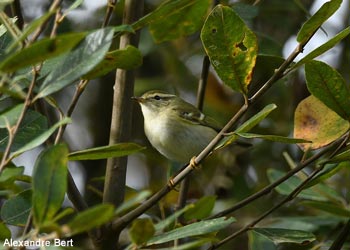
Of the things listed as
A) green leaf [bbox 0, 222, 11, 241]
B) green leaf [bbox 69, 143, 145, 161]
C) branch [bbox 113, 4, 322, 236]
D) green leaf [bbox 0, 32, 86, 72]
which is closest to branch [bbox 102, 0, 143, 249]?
branch [bbox 113, 4, 322, 236]

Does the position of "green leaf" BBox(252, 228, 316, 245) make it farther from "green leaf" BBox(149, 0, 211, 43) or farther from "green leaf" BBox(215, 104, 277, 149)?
"green leaf" BBox(149, 0, 211, 43)

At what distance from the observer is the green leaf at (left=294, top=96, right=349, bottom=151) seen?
1.72 metres

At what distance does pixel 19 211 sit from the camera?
5.56ft

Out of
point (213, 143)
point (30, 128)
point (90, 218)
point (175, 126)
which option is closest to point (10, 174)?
point (30, 128)

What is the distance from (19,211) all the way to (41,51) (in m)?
0.67

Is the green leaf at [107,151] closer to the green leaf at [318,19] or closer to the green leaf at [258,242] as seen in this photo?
the green leaf at [318,19]

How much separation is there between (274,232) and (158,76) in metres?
2.29

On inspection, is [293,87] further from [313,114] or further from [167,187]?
[167,187]

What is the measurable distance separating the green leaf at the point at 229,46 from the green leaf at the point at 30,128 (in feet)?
1.21

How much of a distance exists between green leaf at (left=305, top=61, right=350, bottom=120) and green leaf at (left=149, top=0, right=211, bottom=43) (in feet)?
1.73

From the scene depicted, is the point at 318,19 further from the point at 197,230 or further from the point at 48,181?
the point at 48,181

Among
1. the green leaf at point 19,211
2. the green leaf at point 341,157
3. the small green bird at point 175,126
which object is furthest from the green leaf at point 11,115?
the small green bird at point 175,126

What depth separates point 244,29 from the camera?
148 centimetres

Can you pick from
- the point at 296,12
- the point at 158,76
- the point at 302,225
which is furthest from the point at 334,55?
the point at 302,225
